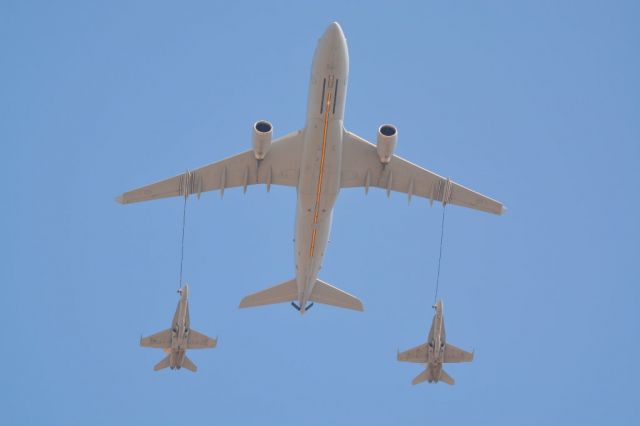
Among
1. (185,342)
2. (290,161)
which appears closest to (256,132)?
(290,161)

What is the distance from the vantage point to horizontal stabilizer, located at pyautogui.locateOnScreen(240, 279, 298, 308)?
43.8m

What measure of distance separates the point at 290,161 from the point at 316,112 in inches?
169

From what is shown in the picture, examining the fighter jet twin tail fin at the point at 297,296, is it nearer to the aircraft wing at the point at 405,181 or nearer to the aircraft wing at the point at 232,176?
the aircraft wing at the point at 232,176

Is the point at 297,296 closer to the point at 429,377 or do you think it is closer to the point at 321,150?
the point at 429,377

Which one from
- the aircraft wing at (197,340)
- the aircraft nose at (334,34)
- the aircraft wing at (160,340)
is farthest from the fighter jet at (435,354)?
the aircraft nose at (334,34)

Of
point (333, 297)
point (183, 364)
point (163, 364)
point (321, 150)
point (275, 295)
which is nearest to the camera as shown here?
point (321, 150)

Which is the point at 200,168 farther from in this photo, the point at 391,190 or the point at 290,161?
the point at 391,190

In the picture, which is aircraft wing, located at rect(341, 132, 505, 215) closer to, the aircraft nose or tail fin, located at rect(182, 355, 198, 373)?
the aircraft nose

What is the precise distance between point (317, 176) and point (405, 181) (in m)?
5.37

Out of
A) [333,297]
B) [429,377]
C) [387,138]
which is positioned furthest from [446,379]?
[387,138]

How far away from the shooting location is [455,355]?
1672 inches

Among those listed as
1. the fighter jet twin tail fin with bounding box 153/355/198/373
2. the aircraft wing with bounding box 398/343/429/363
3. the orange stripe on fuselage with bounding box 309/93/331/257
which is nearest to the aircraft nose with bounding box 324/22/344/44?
the orange stripe on fuselage with bounding box 309/93/331/257

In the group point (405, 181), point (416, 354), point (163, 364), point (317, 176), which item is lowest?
point (163, 364)

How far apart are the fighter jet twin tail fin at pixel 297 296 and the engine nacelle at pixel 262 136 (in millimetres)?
6728
